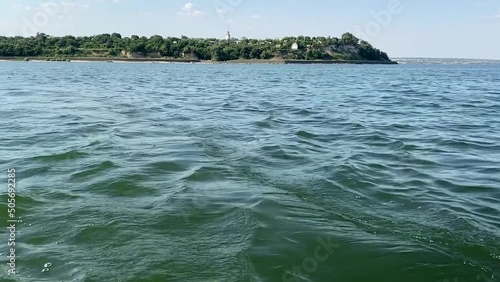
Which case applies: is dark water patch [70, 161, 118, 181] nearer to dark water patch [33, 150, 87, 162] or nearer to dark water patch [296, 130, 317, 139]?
dark water patch [33, 150, 87, 162]

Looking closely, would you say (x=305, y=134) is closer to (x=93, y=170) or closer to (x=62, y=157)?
(x=93, y=170)

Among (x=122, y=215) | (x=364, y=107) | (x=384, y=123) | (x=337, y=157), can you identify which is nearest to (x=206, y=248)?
(x=122, y=215)

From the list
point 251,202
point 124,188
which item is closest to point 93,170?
point 124,188

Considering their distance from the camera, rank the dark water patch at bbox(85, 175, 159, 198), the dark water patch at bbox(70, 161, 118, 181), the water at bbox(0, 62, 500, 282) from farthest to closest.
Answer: the dark water patch at bbox(70, 161, 118, 181) → the dark water patch at bbox(85, 175, 159, 198) → the water at bbox(0, 62, 500, 282)

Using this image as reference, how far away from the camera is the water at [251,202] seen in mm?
6270

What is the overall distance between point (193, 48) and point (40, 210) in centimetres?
19693

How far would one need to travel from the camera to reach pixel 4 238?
274 inches

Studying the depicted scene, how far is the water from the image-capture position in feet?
20.6

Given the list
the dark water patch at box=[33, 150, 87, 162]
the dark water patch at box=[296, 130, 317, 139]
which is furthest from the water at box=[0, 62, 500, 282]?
the dark water patch at box=[296, 130, 317, 139]

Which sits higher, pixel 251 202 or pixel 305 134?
pixel 251 202

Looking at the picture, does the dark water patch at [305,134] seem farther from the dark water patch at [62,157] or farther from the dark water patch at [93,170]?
the dark water patch at [62,157]

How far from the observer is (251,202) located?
8.80 m

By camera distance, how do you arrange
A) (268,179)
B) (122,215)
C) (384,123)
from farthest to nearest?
1. (384,123)
2. (268,179)
3. (122,215)

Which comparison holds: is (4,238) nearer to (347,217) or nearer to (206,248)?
(206,248)
